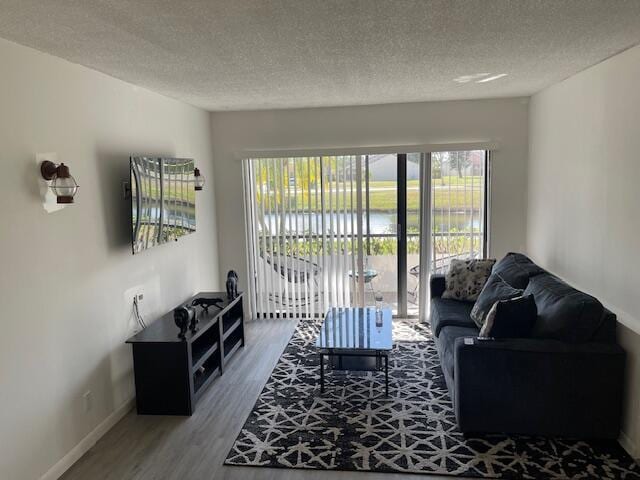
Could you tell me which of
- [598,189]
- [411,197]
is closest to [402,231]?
A: [411,197]

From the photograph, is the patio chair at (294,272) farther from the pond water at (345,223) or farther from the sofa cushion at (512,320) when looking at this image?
the sofa cushion at (512,320)

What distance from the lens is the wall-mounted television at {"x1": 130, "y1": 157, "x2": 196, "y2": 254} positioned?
3.62 metres

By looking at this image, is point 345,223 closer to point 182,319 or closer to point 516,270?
point 516,270

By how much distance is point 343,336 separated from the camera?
13.4 ft

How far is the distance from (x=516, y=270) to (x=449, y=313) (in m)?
0.69

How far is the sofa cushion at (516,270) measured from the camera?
4.16 m

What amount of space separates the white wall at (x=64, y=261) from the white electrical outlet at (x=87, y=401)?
4 cm

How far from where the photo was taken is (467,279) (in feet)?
15.8

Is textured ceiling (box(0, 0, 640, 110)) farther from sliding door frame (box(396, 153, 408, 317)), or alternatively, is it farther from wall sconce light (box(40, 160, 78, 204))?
sliding door frame (box(396, 153, 408, 317))

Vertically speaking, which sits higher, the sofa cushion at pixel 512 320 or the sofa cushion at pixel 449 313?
the sofa cushion at pixel 512 320

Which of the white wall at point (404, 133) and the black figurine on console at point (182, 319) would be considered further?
the white wall at point (404, 133)

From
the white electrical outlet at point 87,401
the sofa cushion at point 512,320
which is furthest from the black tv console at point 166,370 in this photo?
the sofa cushion at point 512,320

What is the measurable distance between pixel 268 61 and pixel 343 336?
2211mm

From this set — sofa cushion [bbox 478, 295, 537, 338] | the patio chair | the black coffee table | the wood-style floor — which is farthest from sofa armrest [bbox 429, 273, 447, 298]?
the wood-style floor
